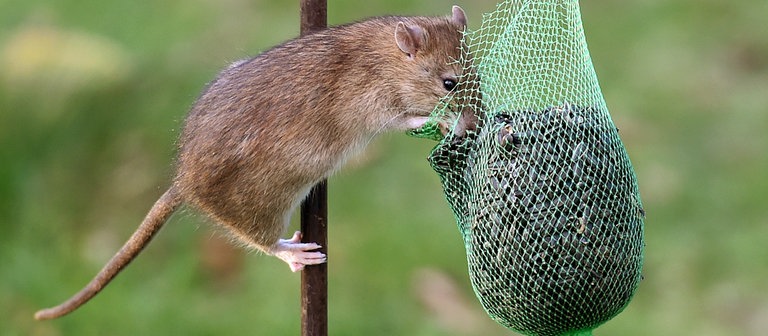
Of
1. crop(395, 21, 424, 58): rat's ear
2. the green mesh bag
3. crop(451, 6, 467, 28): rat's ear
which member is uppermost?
crop(451, 6, 467, 28): rat's ear

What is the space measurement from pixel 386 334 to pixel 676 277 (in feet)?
6.67

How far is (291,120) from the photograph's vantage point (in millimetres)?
4766

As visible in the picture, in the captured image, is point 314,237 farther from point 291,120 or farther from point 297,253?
point 291,120

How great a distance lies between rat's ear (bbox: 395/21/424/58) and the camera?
492cm

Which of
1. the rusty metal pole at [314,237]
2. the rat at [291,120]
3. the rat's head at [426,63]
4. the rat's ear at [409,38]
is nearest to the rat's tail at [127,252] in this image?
the rat at [291,120]

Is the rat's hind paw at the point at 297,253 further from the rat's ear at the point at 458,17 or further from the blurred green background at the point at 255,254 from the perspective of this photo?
the blurred green background at the point at 255,254

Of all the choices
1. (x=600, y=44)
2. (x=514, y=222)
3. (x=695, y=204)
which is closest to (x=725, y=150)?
(x=695, y=204)

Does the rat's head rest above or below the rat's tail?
above

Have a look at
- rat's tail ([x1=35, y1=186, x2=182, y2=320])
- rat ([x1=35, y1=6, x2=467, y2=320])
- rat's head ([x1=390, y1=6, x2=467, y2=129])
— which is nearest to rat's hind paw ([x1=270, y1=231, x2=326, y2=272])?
rat ([x1=35, y1=6, x2=467, y2=320])

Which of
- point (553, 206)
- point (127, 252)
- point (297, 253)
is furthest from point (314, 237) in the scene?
point (553, 206)

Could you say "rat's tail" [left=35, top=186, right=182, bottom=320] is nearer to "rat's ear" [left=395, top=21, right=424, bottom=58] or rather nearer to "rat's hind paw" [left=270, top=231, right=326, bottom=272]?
"rat's hind paw" [left=270, top=231, right=326, bottom=272]

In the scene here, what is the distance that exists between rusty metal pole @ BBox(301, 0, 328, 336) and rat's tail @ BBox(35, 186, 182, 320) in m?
0.64

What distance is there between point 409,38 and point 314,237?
0.97 meters

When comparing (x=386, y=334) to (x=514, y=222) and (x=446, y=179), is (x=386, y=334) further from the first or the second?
(x=514, y=222)
